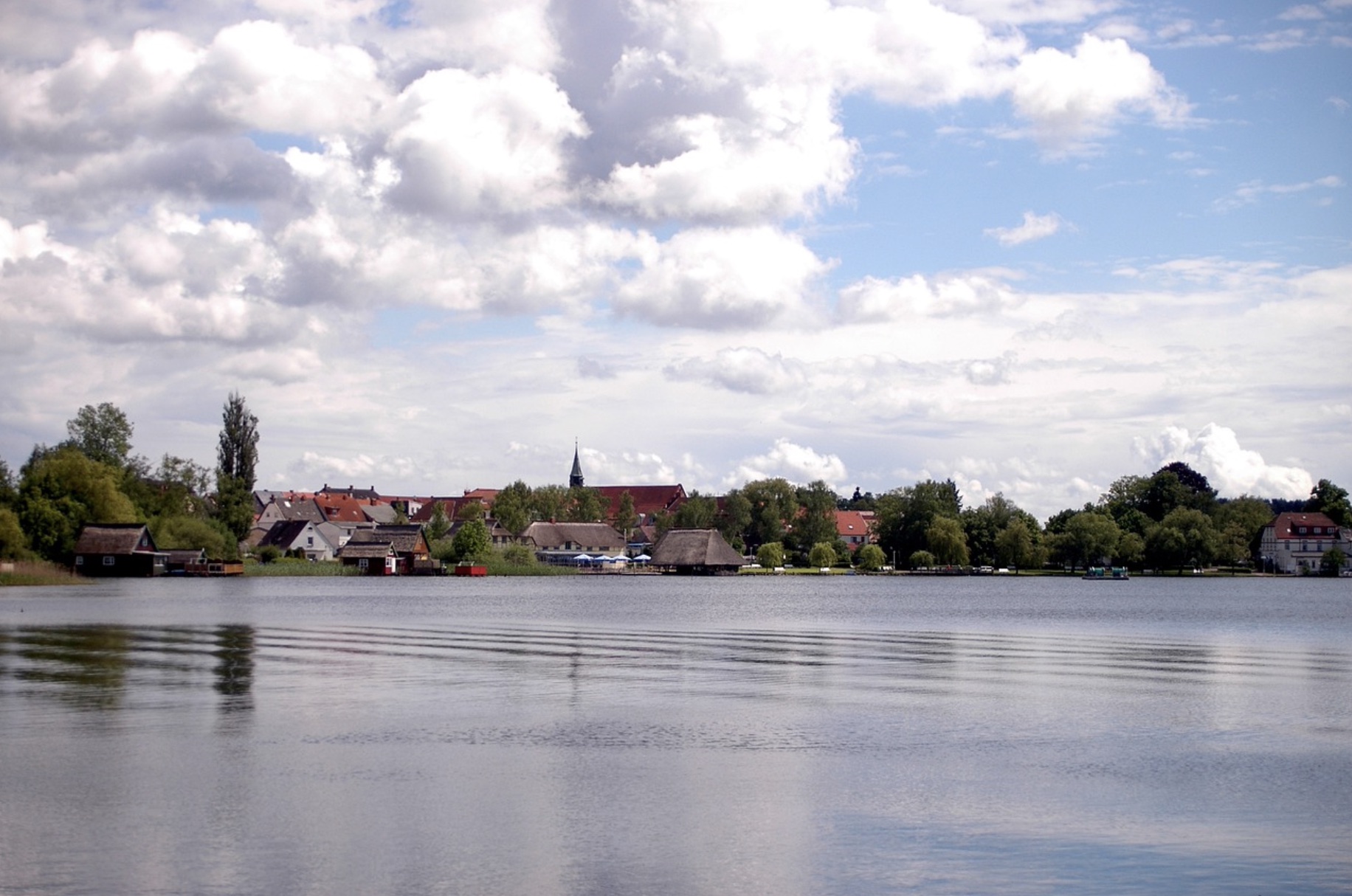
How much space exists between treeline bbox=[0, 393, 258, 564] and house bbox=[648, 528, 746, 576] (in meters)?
43.8

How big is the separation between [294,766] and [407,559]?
356 ft

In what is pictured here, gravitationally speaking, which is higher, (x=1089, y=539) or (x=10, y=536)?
(x=1089, y=539)

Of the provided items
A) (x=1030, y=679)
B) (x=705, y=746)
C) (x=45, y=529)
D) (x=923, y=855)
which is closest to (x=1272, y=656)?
(x=1030, y=679)

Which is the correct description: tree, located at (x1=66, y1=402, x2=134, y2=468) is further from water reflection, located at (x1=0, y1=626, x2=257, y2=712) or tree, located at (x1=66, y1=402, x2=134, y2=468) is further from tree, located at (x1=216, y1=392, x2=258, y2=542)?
water reflection, located at (x1=0, y1=626, x2=257, y2=712)

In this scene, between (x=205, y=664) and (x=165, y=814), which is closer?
(x=165, y=814)

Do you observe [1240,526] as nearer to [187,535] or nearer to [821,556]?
[821,556]

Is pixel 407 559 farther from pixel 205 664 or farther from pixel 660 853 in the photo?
pixel 660 853

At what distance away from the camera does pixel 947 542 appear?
13638 centimetres

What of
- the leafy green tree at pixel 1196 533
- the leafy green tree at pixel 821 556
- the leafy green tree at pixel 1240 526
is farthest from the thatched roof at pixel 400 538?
the leafy green tree at pixel 1240 526

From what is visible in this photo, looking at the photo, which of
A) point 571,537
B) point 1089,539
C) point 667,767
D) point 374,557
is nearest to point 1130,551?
point 1089,539

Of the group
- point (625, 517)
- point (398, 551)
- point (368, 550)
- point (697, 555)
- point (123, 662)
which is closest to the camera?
point (123, 662)

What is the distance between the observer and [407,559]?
124 m

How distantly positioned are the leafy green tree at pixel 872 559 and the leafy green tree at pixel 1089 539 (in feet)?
65.9

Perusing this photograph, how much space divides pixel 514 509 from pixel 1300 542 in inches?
3348
